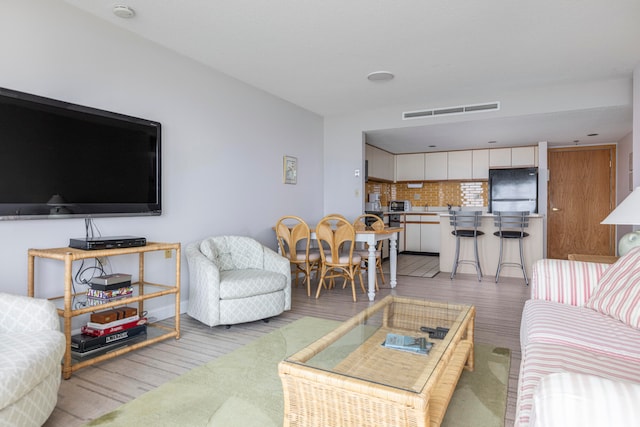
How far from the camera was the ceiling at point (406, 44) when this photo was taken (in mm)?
2854

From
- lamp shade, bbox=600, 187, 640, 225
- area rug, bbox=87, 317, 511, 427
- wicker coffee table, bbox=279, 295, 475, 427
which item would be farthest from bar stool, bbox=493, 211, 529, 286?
wicker coffee table, bbox=279, 295, 475, 427

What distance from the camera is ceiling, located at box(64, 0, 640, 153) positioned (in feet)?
9.36

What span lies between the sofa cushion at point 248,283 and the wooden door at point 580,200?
6269 mm

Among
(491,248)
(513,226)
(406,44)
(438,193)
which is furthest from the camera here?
(438,193)

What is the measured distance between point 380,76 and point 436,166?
14.7ft

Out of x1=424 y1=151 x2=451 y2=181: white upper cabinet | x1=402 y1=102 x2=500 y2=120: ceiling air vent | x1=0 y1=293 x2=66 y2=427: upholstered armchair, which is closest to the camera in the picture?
x1=0 y1=293 x2=66 y2=427: upholstered armchair

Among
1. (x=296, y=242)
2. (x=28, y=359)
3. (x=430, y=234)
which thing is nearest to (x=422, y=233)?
(x=430, y=234)

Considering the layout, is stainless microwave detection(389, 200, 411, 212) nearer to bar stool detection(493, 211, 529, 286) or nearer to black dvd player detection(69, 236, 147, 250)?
bar stool detection(493, 211, 529, 286)

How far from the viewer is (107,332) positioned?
2.66m

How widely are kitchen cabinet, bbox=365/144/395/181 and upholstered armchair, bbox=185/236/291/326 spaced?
3.84 m

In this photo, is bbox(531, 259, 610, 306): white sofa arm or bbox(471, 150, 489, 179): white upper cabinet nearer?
bbox(531, 259, 610, 306): white sofa arm

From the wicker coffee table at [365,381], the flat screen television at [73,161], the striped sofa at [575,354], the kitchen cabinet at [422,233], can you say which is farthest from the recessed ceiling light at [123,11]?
the kitchen cabinet at [422,233]

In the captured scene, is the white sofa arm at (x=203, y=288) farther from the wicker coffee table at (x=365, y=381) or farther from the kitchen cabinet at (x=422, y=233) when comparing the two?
the kitchen cabinet at (x=422, y=233)

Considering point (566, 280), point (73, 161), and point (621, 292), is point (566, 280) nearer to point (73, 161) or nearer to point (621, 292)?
point (621, 292)
